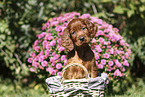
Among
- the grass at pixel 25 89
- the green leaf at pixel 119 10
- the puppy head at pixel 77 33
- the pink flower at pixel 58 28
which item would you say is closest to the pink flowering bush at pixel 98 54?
the pink flower at pixel 58 28

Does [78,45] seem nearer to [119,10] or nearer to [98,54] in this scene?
[98,54]

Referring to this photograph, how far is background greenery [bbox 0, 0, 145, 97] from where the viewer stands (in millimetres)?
4102

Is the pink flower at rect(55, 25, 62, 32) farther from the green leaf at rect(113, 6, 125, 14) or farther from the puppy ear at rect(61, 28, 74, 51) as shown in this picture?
the green leaf at rect(113, 6, 125, 14)

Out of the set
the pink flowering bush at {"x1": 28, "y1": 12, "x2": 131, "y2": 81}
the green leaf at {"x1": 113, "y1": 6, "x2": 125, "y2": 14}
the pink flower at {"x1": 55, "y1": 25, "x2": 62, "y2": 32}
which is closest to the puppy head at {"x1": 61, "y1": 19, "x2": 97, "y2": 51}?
the pink flowering bush at {"x1": 28, "y1": 12, "x2": 131, "y2": 81}

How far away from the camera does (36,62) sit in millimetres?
3547

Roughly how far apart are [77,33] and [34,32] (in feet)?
7.30

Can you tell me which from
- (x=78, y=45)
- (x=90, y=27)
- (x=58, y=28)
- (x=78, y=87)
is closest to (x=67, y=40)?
(x=78, y=45)

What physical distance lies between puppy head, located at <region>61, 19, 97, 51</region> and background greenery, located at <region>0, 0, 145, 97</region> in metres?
1.55

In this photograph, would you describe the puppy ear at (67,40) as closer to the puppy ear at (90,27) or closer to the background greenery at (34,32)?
the puppy ear at (90,27)

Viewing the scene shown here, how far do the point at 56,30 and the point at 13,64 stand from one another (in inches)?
52.2

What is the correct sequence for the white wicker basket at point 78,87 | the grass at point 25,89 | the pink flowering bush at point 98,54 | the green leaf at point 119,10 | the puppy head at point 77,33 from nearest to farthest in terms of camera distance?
1. the white wicker basket at point 78,87
2. the puppy head at point 77,33
3. the pink flowering bush at point 98,54
4. the grass at point 25,89
5. the green leaf at point 119,10

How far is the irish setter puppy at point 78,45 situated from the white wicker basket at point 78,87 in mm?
254

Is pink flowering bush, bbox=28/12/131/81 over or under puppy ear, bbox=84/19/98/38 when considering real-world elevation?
under

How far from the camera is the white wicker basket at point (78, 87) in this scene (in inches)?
84.7
